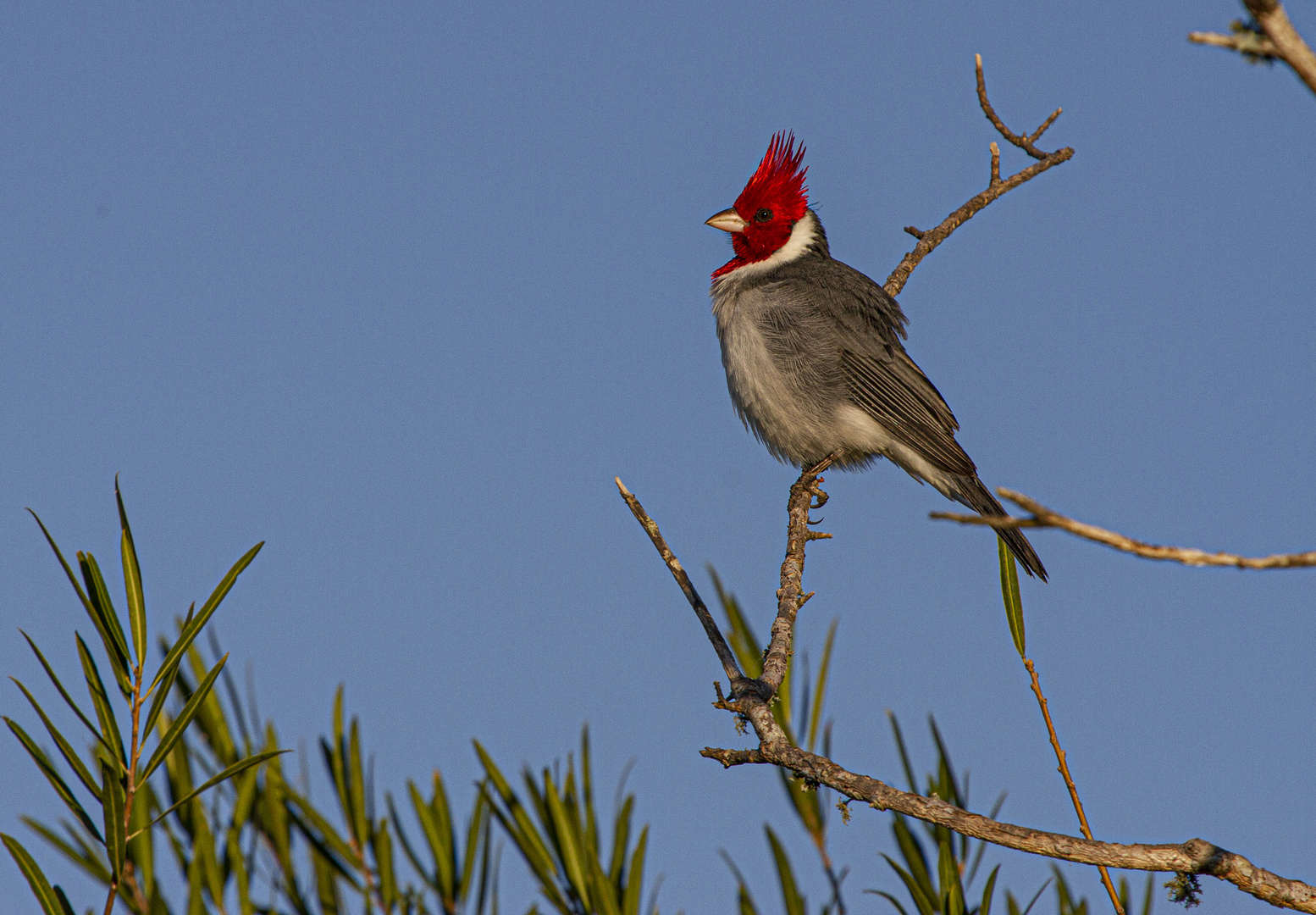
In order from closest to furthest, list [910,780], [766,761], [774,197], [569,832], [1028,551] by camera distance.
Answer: [569,832] < [766,761] < [910,780] < [1028,551] < [774,197]

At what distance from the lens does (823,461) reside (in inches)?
244

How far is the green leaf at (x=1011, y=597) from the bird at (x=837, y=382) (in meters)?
3.84

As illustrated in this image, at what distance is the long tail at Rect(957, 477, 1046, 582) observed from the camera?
5320 millimetres

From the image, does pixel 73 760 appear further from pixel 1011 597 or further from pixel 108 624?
pixel 1011 597

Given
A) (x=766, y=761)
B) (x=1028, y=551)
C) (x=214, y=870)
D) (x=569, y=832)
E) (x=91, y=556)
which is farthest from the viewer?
(x=1028, y=551)

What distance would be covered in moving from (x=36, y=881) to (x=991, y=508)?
5.12 meters

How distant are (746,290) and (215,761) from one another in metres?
4.38

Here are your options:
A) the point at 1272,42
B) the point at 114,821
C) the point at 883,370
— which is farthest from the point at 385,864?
the point at 883,370

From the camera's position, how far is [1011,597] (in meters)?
2.13

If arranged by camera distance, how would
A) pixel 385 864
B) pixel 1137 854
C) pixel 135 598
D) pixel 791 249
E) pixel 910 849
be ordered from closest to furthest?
1. pixel 135 598
2. pixel 1137 854
3. pixel 385 864
4. pixel 910 849
5. pixel 791 249

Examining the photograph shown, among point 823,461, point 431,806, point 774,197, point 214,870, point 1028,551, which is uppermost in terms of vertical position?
point 774,197

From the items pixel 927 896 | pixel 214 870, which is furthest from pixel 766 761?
pixel 214 870

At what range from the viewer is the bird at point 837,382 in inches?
237

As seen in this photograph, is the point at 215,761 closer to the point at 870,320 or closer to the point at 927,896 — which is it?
the point at 927,896
